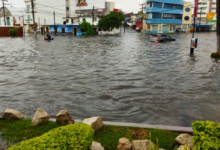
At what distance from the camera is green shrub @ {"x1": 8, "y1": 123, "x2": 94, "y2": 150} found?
3127mm

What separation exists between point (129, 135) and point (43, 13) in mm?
84365

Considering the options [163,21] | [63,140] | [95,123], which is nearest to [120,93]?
[95,123]

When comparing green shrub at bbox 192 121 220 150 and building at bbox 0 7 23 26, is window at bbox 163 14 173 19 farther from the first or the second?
green shrub at bbox 192 121 220 150

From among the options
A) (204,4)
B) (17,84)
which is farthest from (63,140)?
(204,4)

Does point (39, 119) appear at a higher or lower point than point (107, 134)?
higher

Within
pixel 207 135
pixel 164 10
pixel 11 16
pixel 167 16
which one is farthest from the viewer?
pixel 11 16

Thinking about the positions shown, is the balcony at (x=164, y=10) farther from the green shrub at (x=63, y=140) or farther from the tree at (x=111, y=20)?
the green shrub at (x=63, y=140)

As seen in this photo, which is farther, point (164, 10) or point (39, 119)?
point (164, 10)

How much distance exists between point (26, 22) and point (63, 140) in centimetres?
8529

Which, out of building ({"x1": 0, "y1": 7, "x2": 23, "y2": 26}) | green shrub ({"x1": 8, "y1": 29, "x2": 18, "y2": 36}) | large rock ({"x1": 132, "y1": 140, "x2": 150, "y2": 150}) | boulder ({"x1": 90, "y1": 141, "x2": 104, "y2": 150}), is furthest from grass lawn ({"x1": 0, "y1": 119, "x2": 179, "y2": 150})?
building ({"x1": 0, "y1": 7, "x2": 23, "y2": 26})

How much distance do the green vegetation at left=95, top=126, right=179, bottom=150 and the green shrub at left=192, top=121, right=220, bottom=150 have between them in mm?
784

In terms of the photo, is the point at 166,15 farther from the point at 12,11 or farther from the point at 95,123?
the point at 95,123

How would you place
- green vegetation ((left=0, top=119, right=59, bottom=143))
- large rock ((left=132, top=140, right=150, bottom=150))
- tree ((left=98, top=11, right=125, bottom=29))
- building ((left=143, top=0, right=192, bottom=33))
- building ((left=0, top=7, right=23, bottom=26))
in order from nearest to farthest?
1. large rock ((left=132, top=140, right=150, bottom=150))
2. green vegetation ((left=0, top=119, right=59, bottom=143))
3. tree ((left=98, top=11, right=125, bottom=29))
4. building ((left=143, top=0, right=192, bottom=33))
5. building ((left=0, top=7, right=23, bottom=26))

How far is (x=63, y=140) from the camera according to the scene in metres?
3.28
